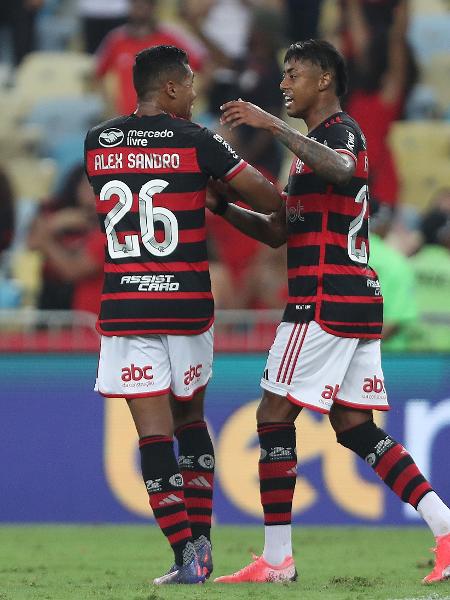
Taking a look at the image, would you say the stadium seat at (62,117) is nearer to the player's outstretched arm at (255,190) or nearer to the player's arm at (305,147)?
the player's outstretched arm at (255,190)

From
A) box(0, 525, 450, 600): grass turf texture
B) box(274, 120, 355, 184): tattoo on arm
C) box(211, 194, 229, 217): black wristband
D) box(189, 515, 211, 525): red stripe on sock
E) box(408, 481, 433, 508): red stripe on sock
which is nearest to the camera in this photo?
box(0, 525, 450, 600): grass turf texture

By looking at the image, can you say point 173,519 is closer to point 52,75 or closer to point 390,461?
point 390,461

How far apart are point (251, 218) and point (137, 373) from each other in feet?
3.15

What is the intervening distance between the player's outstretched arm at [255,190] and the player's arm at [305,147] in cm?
21

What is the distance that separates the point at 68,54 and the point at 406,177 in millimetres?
3513

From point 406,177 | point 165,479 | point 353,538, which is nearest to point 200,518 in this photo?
point 165,479

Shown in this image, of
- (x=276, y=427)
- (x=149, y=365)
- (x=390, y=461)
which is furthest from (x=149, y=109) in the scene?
(x=390, y=461)

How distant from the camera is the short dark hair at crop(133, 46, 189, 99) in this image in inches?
219

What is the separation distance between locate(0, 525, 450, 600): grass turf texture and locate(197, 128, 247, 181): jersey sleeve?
170 cm

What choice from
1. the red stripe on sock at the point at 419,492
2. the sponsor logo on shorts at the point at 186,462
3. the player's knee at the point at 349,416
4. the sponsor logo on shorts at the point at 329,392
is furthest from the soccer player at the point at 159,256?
the red stripe on sock at the point at 419,492

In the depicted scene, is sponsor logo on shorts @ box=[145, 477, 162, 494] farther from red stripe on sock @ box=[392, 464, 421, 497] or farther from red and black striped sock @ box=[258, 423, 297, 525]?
red stripe on sock @ box=[392, 464, 421, 497]

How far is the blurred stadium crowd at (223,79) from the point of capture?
12.2 meters

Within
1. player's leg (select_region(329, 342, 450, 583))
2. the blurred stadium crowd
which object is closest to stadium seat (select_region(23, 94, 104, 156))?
the blurred stadium crowd

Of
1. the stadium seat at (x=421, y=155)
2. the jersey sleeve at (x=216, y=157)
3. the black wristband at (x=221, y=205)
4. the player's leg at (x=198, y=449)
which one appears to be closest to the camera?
the jersey sleeve at (x=216, y=157)
